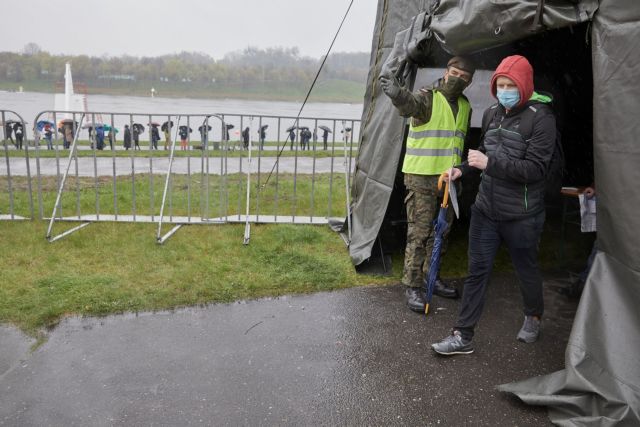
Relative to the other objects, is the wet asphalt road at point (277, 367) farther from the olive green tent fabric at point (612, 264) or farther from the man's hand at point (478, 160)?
A: the man's hand at point (478, 160)

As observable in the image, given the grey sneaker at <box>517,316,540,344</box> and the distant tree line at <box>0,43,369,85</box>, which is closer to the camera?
the grey sneaker at <box>517,316,540,344</box>

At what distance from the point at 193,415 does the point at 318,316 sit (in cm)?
156

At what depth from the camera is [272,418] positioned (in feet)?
9.11

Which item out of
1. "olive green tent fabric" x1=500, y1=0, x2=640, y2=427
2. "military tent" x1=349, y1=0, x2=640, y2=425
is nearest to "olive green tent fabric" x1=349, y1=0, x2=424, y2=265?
"military tent" x1=349, y1=0, x2=640, y2=425

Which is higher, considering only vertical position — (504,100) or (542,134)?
(504,100)

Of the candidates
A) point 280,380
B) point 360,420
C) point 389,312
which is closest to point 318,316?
point 389,312

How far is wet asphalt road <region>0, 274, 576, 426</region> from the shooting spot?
2820mm

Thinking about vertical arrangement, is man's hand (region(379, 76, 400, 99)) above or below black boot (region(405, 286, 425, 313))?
above

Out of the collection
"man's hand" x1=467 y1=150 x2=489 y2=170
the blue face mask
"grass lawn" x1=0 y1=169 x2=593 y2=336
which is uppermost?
the blue face mask

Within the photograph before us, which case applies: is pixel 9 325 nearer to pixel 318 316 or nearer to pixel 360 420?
pixel 318 316

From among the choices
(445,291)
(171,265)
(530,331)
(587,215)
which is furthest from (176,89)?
(530,331)

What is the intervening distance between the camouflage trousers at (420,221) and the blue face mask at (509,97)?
109cm

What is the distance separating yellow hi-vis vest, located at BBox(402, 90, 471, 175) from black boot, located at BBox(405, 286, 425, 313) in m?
1.05

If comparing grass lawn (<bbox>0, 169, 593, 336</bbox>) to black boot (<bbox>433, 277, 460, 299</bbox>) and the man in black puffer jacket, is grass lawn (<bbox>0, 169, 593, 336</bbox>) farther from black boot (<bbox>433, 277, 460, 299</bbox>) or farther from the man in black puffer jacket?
the man in black puffer jacket
